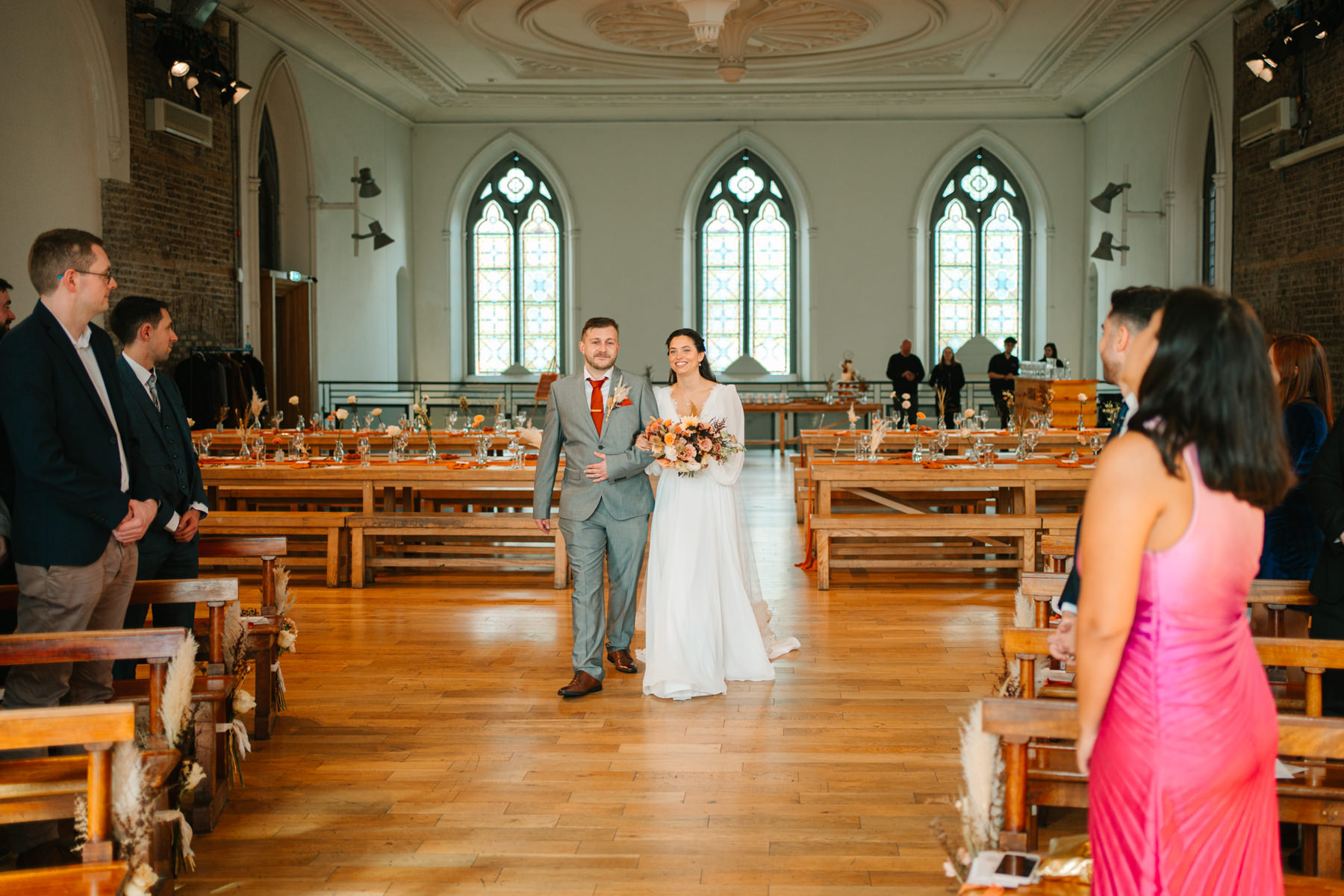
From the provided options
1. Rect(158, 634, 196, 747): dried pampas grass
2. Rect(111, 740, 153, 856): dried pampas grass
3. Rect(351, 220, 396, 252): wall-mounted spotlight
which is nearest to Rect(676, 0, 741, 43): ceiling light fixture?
Rect(351, 220, 396, 252): wall-mounted spotlight

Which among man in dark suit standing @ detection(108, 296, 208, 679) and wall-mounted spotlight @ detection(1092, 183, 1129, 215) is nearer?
man in dark suit standing @ detection(108, 296, 208, 679)

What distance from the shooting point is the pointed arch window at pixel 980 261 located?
61.8ft

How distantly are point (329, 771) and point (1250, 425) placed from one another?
10.4 feet

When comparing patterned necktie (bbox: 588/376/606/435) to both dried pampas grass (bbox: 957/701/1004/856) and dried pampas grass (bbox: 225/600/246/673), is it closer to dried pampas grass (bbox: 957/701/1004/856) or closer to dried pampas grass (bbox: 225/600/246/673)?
dried pampas grass (bbox: 225/600/246/673)

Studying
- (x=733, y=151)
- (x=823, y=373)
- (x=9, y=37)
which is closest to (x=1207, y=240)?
(x=823, y=373)

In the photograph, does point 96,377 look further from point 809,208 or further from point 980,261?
point 980,261

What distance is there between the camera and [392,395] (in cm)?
1753

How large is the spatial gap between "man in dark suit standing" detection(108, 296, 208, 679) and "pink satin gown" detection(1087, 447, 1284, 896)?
10.6 feet

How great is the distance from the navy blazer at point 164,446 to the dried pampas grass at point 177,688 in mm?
1135

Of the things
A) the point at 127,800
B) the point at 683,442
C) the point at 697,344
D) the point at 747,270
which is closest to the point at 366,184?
the point at 747,270

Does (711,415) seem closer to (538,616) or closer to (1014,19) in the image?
(538,616)

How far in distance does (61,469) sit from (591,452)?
2184 mm

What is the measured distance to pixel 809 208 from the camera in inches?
734

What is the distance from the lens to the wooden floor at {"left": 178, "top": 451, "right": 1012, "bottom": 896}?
3.14 metres
